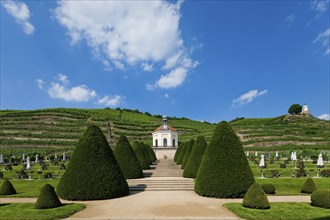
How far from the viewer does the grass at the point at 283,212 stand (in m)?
10.7

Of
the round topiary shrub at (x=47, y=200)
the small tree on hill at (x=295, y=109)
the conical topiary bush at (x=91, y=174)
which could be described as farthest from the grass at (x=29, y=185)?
the small tree on hill at (x=295, y=109)

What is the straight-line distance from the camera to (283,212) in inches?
452

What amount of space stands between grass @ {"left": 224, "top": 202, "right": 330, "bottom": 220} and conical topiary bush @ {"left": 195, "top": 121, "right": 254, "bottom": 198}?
200 cm

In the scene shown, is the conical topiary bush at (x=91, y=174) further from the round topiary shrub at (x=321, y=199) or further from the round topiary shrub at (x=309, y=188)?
the round topiary shrub at (x=309, y=188)

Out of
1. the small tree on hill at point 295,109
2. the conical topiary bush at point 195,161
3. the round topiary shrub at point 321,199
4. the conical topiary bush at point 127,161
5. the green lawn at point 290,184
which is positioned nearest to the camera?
the round topiary shrub at point 321,199

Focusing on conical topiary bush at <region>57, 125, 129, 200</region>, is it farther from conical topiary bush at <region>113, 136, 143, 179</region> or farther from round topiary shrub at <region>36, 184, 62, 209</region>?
conical topiary bush at <region>113, 136, 143, 179</region>

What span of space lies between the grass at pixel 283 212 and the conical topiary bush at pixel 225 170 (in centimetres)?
200

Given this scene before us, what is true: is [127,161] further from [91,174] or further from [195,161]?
[91,174]

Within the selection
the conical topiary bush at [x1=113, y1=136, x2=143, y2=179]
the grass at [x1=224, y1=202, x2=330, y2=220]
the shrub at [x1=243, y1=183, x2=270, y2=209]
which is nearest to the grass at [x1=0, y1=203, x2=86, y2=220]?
the grass at [x1=224, y1=202, x2=330, y2=220]

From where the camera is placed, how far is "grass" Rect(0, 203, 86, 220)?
10703 mm

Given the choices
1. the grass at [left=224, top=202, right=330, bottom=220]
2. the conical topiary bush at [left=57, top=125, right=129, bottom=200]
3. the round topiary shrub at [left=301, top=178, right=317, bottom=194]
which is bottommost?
the grass at [left=224, top=202, right=330, bottom=220]

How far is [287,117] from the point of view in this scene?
97875 mm

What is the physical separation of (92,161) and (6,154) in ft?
152

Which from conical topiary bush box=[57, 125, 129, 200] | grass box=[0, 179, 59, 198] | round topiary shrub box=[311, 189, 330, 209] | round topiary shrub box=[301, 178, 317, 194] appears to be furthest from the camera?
grass box=[0, 179, 59, 198]
